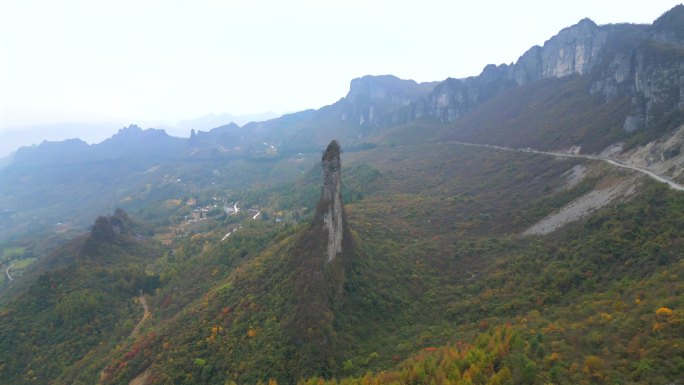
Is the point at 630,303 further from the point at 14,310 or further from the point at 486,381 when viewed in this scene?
the point at 14,310

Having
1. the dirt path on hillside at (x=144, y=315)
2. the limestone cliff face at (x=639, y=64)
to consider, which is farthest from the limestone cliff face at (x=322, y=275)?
the limestone cliff face at (x=639, y=64)

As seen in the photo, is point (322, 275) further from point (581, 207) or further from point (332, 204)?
point (581, 207)

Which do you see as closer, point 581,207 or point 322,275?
point 322,275

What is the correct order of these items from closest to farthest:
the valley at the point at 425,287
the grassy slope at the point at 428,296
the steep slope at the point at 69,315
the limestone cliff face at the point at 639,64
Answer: the valley at the point at 425,287 → the grassy slope at the point at 428,296 → the steep slope at the point at 69,315 → the limestone cliff face at the point at 639,64

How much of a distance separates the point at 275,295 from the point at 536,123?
14741cm

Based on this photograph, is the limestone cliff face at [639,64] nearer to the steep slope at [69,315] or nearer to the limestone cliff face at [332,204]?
the limestone cliff face at [332,204]

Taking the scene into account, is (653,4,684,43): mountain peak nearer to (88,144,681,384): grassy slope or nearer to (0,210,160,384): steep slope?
(88,144,681,384): grassy slope

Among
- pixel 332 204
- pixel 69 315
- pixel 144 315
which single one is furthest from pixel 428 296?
pixel 69 315

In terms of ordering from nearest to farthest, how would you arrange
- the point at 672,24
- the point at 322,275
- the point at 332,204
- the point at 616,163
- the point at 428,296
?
the point at 322,275, the point at 428,296, the point at 332,204, the point at 616,163, the point at 672,24

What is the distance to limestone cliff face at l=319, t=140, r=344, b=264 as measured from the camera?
64.0 m

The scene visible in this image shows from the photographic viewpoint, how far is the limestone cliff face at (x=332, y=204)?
2518 inches

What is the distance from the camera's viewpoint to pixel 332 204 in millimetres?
65438

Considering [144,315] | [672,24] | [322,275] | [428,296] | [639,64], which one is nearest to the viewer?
[322,275]

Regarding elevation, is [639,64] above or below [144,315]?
above
